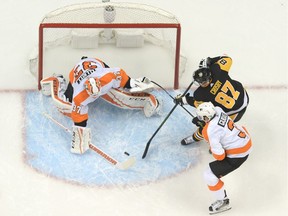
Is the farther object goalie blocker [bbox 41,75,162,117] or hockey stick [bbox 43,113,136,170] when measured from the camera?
goalie blocker [bbox 41,75,162,117]

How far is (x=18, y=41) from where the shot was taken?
646cm

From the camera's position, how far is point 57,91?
19.6ft

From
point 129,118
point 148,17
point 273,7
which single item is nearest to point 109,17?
point 148,17

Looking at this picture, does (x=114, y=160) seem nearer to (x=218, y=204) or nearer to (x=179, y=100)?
(x=179, y=100)

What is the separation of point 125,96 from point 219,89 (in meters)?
0.75

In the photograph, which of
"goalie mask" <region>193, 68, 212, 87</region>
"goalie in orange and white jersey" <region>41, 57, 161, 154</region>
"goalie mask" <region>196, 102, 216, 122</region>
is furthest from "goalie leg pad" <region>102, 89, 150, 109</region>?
"goalie mask" <region>196, 102, 216, 122</region>

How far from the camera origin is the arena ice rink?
216 inches

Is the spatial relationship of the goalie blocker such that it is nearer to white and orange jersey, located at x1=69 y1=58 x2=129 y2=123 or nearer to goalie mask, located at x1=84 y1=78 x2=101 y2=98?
white and orange jersey, located at x1=69 y1=58 x2=129 y2=123

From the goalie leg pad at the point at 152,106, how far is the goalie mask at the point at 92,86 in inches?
19.9

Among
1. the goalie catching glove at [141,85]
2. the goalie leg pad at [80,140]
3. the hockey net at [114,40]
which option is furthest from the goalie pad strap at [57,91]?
the goalie catching glove at [141,85]

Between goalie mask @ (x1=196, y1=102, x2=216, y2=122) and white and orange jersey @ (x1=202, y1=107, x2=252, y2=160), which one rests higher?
goalie mask @ (x1=196, y1=102, x2=216, y2=122)

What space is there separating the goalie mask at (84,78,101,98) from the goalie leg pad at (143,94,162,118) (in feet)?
1.66

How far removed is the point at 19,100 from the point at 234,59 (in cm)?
161

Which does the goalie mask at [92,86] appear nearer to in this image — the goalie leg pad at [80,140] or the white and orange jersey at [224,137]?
the goalie leg pad at [80,140]
